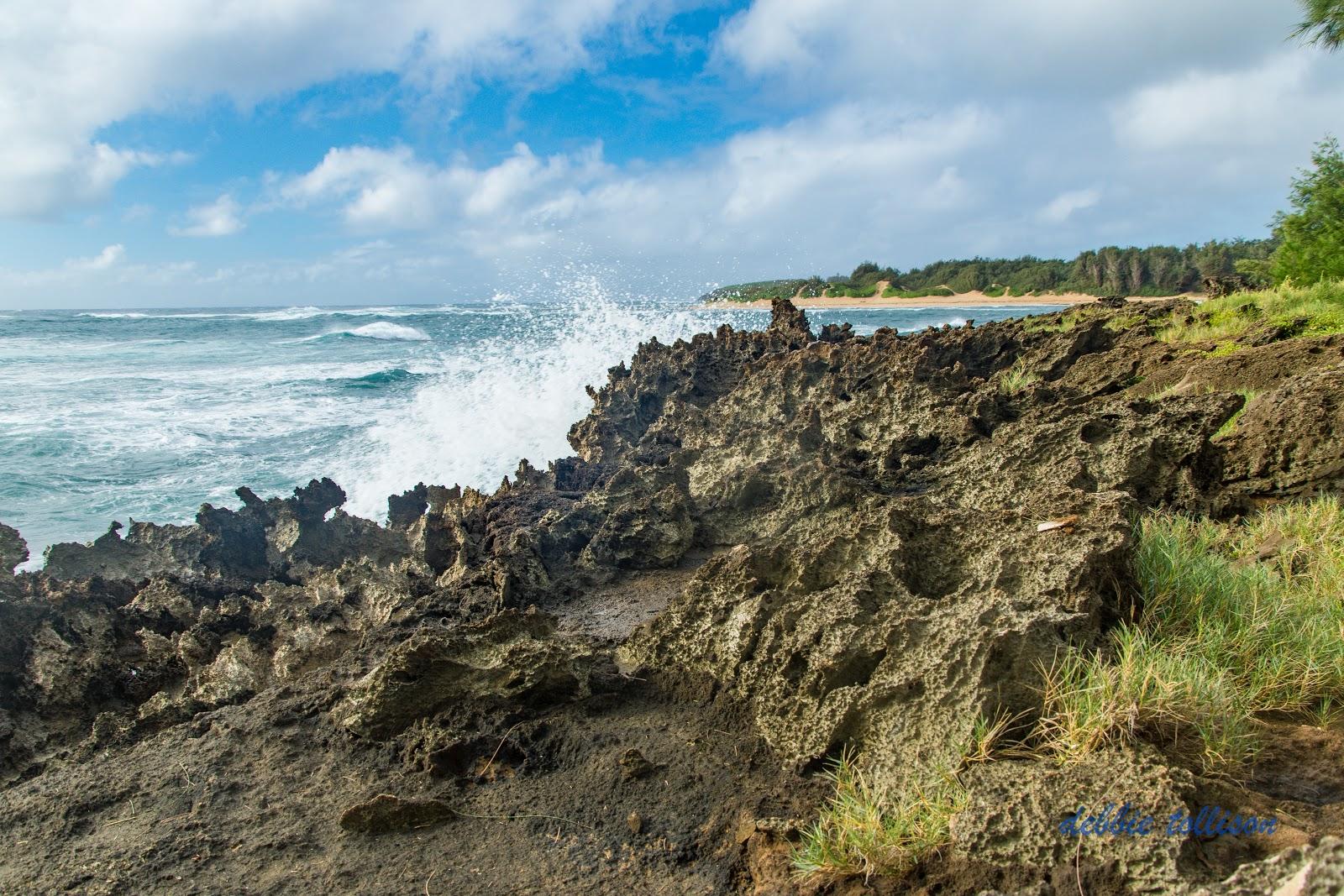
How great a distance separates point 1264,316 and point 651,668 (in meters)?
10.8

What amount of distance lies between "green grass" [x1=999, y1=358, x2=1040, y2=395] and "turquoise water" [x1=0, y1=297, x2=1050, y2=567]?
530 centimetres

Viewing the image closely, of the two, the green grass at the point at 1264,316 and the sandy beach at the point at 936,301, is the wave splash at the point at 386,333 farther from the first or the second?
the green grass at the point at 1264,316

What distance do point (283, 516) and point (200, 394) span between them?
13759 millimetres

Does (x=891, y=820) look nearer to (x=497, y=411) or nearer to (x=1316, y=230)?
(x=497, y=411)

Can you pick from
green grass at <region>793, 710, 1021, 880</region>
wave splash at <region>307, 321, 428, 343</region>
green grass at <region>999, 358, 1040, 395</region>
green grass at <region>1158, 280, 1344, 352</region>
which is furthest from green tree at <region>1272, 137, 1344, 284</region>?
wave splash at <region>307, 321, 428, 343</region>

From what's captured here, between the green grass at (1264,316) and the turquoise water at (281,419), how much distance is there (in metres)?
7.79

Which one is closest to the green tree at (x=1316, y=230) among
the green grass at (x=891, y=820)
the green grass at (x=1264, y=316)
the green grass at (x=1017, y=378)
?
the green grass at (x=1264, y=316)

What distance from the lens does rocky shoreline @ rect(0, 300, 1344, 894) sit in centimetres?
217

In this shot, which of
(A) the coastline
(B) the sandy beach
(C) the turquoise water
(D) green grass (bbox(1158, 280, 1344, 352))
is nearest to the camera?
(D) green grass (bbox(1158, 280, 1344, 352))

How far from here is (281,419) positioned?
14523 millimetres

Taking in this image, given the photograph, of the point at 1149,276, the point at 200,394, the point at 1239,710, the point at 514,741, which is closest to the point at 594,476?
the point at 514,741

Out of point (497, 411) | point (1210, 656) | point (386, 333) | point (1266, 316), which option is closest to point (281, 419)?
point (497, 411)

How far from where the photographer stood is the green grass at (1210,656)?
2146mm

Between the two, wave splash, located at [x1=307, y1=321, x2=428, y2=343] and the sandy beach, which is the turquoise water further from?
the sandy beach
